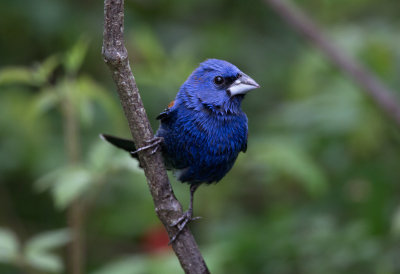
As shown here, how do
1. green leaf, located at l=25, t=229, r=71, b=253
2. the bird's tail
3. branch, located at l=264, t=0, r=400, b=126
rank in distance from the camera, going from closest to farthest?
green leaf, located at l=25, t=229, r=71, b=253 → the bird's tail → branch, located at l=264, t=0, r=400, b=126

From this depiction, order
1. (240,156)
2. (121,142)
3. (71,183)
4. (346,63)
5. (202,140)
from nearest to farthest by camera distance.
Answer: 1. (71,183)
2. (202,140)
3. (121,142)
4. (240,156)
5. (346,63)

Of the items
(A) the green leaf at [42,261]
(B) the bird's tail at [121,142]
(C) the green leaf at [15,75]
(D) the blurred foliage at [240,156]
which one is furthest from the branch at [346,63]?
(A) the green leaf at [42,261]

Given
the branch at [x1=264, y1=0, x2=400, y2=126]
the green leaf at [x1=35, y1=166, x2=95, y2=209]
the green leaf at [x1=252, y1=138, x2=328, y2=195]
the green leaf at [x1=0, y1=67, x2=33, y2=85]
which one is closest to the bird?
the green leaf at [x1=35, y1=166, x2=95, y2=209]

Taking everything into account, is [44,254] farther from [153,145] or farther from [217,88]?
[217,88]

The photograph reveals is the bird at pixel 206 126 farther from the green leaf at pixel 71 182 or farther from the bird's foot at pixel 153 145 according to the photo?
the bird's foot at pixel 153 145

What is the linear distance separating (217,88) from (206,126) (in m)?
0.27

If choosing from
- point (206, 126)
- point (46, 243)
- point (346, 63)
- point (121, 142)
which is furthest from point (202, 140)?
point (346, 63)

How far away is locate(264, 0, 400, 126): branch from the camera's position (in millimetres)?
4660

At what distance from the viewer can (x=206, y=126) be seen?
3289mm

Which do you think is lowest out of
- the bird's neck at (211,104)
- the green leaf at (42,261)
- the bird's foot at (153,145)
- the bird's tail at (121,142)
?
the bird's foot at (153,145)

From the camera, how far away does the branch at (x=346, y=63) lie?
4660 mm

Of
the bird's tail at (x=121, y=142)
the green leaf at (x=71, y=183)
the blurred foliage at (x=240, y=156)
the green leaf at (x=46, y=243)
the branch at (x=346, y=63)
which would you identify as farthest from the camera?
the branch at (x=346, y=63)

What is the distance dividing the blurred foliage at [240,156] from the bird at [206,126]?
26 cm

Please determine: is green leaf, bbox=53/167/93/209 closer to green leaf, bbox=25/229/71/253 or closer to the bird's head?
green leaf, bbox=25/229/71/253
